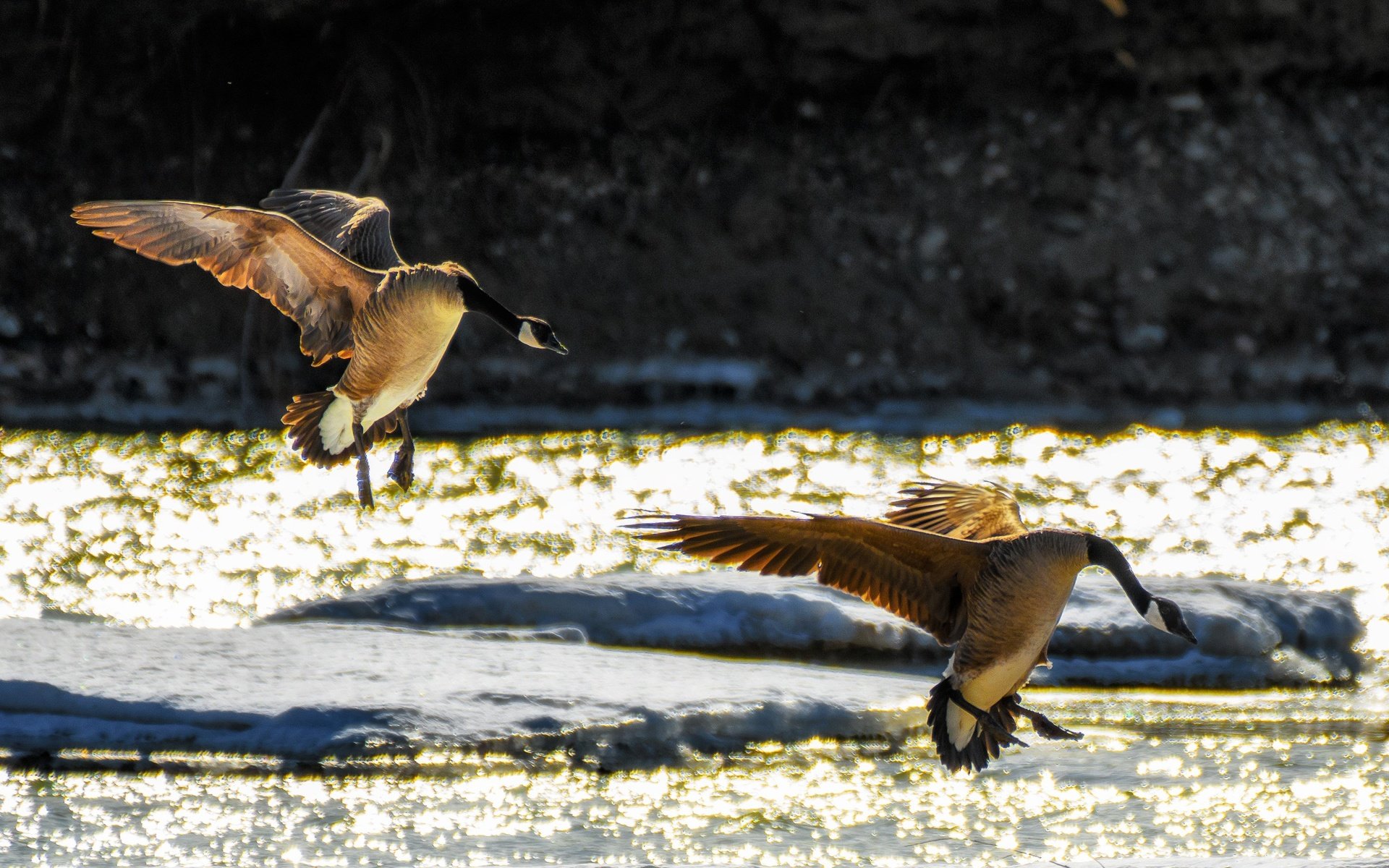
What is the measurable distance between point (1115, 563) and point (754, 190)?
10.3 metres

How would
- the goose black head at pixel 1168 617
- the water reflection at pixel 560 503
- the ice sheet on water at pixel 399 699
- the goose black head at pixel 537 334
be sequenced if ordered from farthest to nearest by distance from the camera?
1. the water reflection at pixel 560 503
2. the ice sheet on water at pixel 399 699
3. the goose black head at pixel 537 334
4. the goose black head at pixel 1168 617

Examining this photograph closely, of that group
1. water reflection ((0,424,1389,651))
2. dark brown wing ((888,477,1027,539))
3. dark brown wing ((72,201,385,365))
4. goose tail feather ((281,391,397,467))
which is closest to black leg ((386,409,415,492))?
goose tail feather ((281,391,397,467))

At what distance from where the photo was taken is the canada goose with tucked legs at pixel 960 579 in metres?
3.84

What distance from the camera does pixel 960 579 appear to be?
4137mm

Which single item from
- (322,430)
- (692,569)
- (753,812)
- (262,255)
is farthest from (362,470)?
(692,569)

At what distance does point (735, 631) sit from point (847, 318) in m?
6.81

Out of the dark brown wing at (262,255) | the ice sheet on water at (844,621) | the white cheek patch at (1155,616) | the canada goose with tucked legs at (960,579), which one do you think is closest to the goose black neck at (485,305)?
the dark brown wing at (262,255)

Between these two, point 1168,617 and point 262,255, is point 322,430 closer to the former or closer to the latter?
point 262,255

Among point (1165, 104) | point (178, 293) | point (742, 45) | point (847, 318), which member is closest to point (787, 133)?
point (742, 45)

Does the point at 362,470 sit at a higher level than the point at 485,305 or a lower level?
lower

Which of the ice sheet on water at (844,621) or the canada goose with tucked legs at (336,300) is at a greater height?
the canada goose with tucked legs at (336,300)

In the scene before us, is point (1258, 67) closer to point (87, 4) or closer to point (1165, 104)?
point (1165, 104)

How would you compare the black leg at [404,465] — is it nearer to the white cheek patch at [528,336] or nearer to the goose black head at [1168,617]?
the white cheek patch at [528,336]

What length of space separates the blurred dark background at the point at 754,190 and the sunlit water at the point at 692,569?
1212 mm
